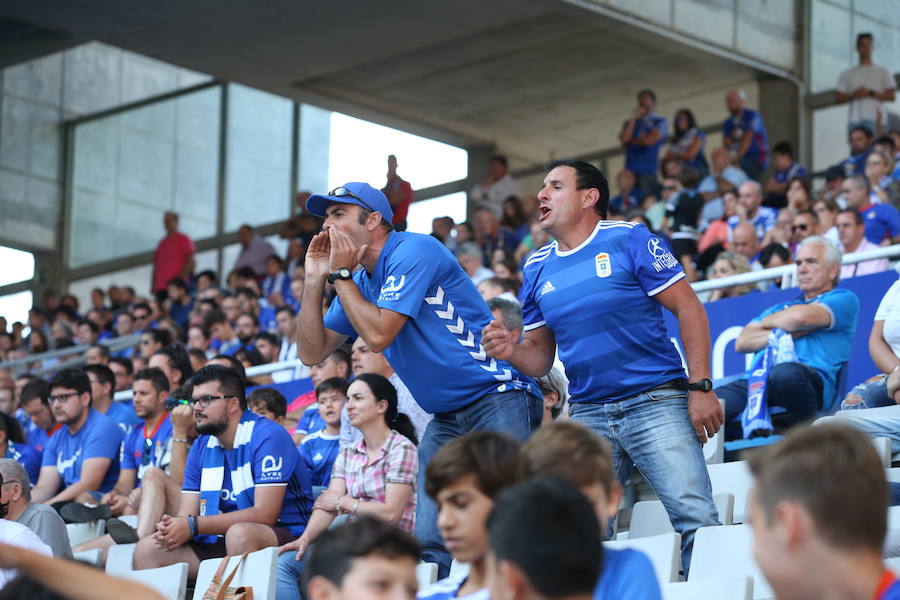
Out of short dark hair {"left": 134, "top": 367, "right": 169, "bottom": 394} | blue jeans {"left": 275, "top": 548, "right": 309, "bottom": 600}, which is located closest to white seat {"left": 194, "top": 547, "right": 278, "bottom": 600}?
blue jeans {"left": 275, "top": 548, "right": 309, "bottom": 600}

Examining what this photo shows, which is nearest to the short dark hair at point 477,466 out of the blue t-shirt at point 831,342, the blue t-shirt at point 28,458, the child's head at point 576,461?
the child's head at point 576,461

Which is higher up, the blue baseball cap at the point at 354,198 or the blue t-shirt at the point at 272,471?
the blue baseball cap at the point at 354,198

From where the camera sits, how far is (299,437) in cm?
783

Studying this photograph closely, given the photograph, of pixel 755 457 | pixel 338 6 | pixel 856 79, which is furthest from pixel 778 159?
pixel 755 457

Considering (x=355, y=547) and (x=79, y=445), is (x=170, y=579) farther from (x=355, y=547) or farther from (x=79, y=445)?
(x=79, y=445)

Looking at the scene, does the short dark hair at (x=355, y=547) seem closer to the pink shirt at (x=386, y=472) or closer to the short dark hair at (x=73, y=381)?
the pink shirt at (x=386, y=472)

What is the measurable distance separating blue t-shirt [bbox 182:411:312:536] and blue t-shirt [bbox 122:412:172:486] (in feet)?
4.60

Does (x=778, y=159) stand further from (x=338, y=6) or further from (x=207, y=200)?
(x=207, y=200)

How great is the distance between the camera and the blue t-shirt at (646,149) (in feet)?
46.2

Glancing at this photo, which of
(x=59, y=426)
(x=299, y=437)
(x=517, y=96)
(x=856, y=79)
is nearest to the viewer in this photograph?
(x=299, y=437)

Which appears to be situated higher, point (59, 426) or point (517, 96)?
point (517, 96)

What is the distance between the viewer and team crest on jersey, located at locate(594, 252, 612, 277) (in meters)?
4.60

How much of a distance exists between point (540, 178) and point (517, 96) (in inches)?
54.2

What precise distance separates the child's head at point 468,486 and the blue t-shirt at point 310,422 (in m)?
4.49
